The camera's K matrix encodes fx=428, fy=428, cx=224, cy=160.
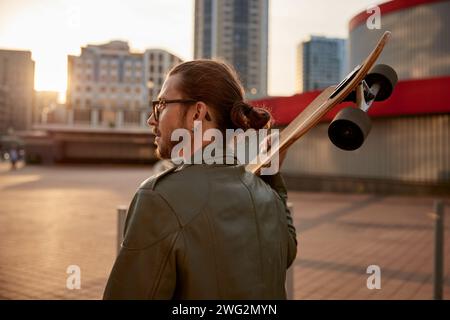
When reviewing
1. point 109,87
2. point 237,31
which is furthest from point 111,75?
point 237,31

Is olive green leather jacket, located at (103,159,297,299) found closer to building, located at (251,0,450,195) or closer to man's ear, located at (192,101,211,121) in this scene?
man's ear, located at (192,101,211,121)

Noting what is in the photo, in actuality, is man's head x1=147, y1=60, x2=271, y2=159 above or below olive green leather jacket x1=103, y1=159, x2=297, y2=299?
above

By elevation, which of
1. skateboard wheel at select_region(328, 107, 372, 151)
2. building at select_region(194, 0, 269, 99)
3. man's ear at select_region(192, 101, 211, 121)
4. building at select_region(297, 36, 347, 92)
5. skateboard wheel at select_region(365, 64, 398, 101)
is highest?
building at select_region(194, 0, 269, 99)

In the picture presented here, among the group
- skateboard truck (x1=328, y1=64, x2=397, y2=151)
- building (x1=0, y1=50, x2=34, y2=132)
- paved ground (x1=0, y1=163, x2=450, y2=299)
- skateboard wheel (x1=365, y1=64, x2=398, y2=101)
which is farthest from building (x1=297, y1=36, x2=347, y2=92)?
skateboard truck (x1=328, y1=64, x2=397, y2=151)

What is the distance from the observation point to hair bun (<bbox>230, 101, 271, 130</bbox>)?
1379mm

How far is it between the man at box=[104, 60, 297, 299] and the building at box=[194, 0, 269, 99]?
118 m

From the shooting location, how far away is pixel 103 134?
4538 cm

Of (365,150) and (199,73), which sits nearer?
(199,73)

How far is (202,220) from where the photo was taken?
1.16 metres

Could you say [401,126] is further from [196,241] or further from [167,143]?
[196,241]

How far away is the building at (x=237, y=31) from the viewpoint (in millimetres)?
117875
